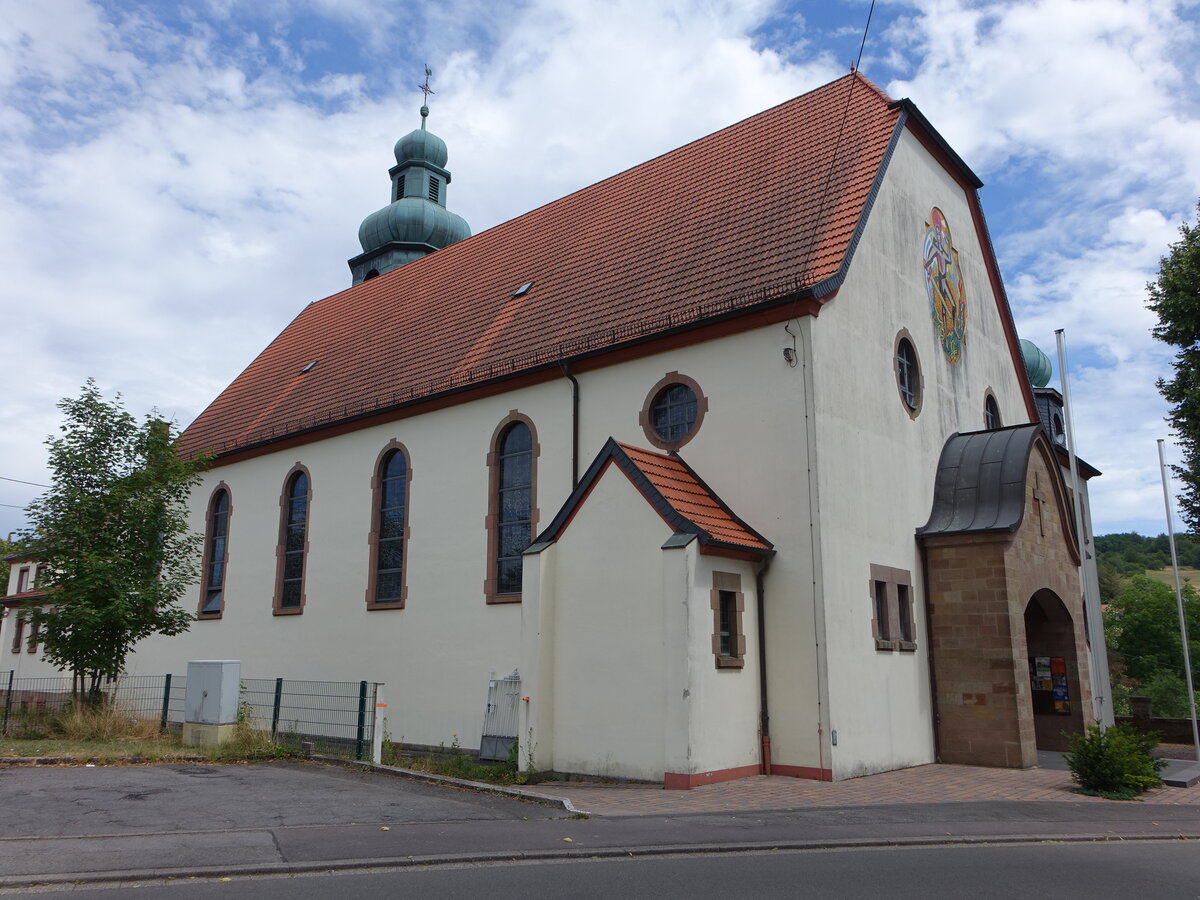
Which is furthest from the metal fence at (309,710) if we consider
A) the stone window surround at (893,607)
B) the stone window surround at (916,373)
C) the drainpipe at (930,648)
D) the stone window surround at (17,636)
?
the stone window surround at (17,636)

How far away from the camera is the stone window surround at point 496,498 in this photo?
15461 millimetres

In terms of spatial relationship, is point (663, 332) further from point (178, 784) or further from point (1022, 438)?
point (178, 784)

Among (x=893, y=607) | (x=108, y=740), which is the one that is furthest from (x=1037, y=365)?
(x=108, y=740)

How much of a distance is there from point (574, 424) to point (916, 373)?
17.8ft

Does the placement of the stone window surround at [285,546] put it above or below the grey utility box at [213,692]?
above

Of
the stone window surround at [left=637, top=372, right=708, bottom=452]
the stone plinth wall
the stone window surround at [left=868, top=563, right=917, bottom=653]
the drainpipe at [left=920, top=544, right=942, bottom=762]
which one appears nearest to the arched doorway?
the stone plinth wall

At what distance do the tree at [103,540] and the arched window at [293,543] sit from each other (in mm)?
1998

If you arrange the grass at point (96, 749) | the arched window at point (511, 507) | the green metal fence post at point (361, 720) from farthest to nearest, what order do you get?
1. the arched window at point (511, 507)
2. the green metal fence post at point (361, 720)
3. the grass at point (96, 749)

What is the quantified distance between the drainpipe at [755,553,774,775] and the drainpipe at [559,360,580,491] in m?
3.54

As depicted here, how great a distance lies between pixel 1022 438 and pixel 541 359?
7.43 meters

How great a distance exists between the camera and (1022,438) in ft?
49.0

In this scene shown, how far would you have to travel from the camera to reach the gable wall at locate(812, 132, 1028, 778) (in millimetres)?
12398

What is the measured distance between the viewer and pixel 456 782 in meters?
11.3

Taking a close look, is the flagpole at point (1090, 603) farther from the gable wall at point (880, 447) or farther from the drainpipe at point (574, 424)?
the drainpipe at point (574, 424)
